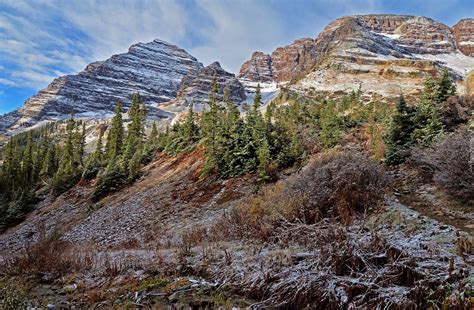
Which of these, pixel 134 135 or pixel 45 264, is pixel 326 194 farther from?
pixel 134 135

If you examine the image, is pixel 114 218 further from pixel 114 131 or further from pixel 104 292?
pixel 114 131

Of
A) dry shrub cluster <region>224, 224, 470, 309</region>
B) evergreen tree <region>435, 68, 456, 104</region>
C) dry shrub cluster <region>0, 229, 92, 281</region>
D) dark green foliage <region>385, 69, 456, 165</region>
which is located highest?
evergreen tree <region>435, 68, 456, 104</region>

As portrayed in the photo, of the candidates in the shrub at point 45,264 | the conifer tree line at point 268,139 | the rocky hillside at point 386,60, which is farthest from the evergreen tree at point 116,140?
the rocky hillside at point 386,60

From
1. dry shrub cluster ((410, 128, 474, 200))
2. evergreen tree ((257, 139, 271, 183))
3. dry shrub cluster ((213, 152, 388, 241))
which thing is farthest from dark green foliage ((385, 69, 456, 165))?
evergreen tree ((257, 139, 271, 183))

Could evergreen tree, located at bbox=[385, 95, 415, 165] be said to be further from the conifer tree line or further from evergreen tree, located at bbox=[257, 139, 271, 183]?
evergreen tree, located at bbox=[257, 139, 271, 183]

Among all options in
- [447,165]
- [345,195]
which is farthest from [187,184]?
[447,165]

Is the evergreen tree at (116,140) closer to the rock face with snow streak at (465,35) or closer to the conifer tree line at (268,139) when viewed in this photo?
the conifer tree line at (268,139)

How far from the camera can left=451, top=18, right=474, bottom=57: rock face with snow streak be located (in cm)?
17418

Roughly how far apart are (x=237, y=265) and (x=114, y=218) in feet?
56.1

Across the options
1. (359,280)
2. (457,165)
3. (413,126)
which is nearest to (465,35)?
(413,126)

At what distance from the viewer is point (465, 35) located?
188750 millimetres

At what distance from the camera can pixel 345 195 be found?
10266 millimetres

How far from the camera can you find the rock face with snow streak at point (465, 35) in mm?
174175

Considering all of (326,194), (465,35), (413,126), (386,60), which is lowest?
(326,194)
